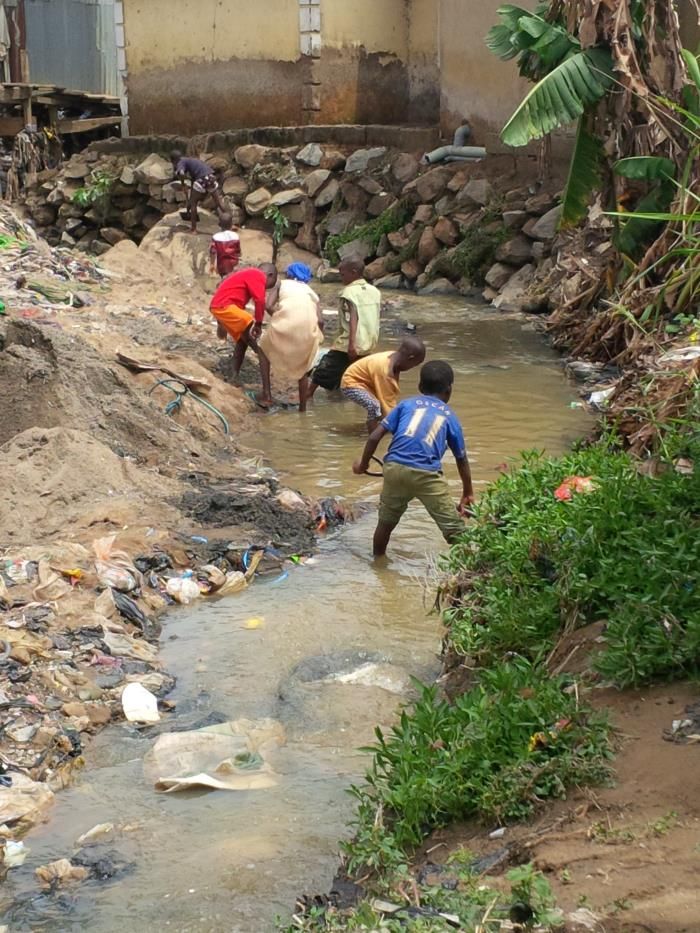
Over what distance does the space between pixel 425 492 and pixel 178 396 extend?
3355 mm

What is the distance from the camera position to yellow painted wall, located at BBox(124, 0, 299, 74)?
2130 cm

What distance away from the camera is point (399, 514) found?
678cm

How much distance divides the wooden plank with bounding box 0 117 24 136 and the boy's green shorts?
1848 cm

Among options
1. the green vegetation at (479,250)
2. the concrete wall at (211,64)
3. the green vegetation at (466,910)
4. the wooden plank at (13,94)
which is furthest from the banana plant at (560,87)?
the wooden plank at (13,94)

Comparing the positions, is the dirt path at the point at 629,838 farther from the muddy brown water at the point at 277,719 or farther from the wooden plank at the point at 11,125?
the wooden plank at the point at 11,125

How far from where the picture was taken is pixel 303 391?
10.3 metres

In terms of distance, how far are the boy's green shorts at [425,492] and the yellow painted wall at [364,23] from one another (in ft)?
53.5

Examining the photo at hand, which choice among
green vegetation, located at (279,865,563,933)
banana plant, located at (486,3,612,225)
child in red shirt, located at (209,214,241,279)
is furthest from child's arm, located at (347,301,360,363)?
green vegetation, located at (279,865,563,933)

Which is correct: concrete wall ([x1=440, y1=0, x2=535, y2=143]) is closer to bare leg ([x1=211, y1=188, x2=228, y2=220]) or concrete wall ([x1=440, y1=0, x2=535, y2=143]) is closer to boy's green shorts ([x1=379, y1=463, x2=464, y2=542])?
bare leg ([x1=211, y1=188, x2=228, y2=220])

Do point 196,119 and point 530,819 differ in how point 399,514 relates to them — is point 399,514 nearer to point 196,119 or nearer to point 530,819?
point 530,819

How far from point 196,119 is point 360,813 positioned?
65.9 ft

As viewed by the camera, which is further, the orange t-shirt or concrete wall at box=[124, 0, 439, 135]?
concrete wall at box=[124, 0, 439, 135]

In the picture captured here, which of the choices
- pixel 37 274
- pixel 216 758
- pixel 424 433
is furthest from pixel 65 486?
pixel 37 274

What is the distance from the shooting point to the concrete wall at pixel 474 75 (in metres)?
17.4
